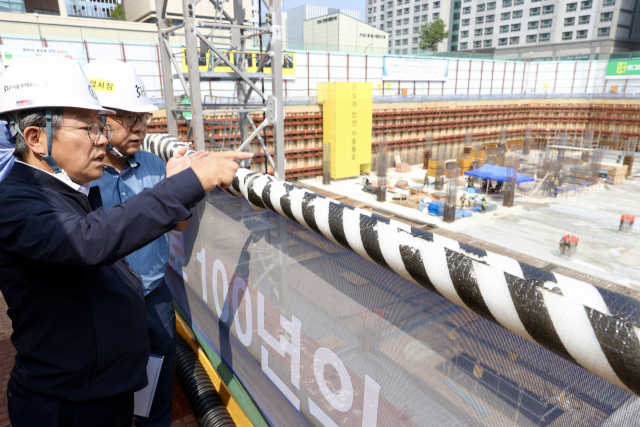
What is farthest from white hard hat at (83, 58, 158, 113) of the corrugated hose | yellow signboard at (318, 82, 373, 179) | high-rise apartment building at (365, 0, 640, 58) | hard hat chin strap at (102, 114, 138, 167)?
high-rise apartment building at (365, 0, 640, 58)

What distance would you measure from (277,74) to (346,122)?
15.7 metres

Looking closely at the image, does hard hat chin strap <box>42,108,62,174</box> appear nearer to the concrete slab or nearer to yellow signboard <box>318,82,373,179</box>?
the concrete slab

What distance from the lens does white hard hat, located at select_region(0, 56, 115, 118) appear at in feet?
4.41

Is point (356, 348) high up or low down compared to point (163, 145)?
down

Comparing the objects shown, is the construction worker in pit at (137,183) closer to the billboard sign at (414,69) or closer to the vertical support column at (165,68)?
the vertical support column at (165,68)

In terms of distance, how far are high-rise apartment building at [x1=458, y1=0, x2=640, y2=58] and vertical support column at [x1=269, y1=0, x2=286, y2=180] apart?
2354 inches

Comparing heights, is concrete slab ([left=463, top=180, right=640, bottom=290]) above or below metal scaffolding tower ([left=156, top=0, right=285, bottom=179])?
below

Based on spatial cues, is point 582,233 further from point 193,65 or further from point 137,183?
point 137,183

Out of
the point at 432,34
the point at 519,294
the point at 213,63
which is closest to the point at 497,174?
the point at 213,63

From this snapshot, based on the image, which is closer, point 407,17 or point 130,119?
point 130,119

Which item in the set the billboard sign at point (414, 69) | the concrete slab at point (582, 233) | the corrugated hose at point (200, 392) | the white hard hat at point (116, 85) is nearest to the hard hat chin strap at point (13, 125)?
the white hard hat at point (116, 85)

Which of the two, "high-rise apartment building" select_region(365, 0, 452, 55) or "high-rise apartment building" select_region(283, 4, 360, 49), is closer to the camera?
"high-rise apartment building" select_region(365, 0, 452, 55)

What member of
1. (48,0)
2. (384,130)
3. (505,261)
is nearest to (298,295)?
(505,261)

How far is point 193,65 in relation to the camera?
25.4 feet
